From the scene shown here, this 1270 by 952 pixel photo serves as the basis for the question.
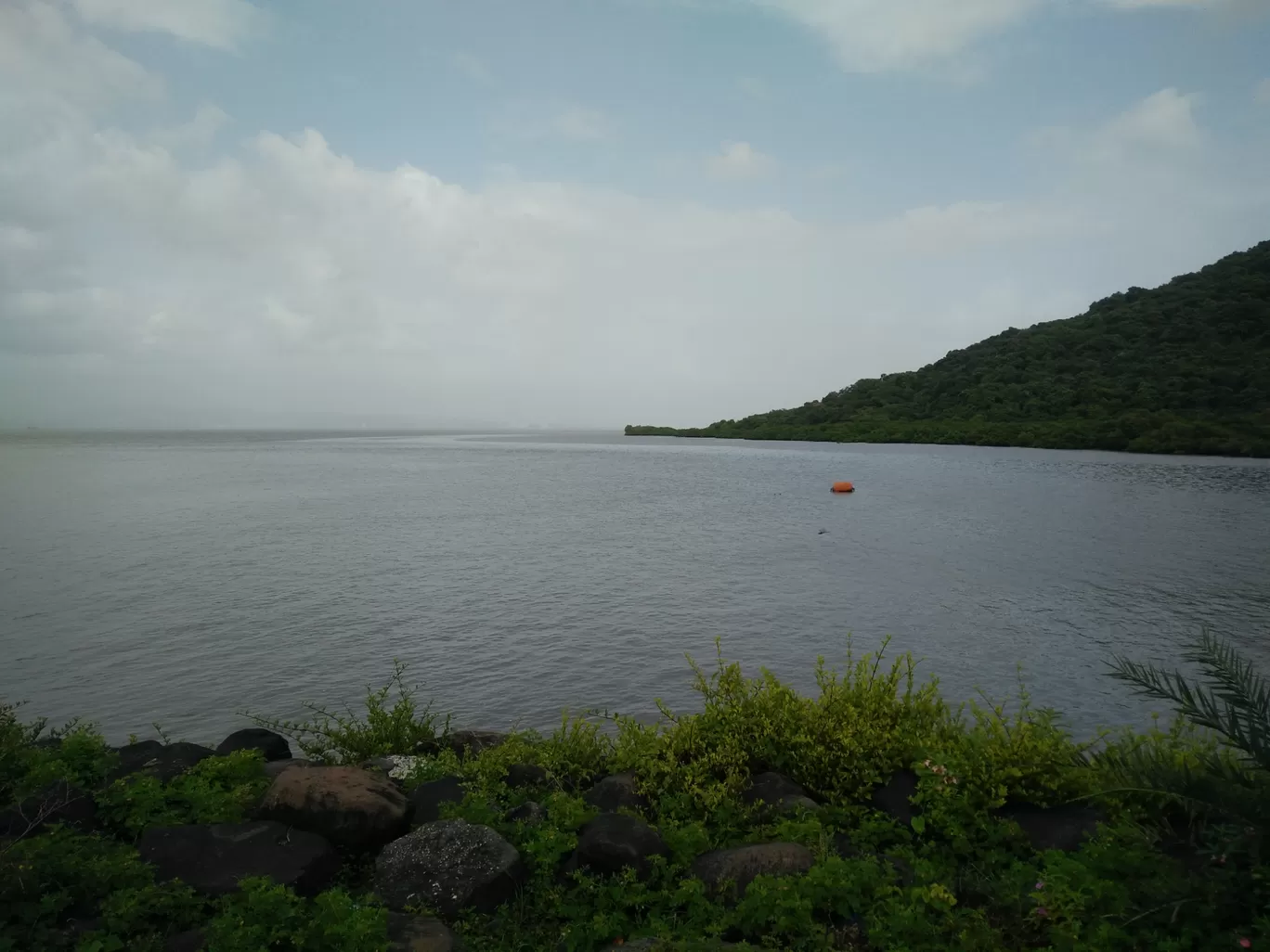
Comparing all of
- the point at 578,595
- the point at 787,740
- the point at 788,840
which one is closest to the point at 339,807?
the point at 788,840

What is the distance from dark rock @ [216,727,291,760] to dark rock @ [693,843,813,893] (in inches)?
217

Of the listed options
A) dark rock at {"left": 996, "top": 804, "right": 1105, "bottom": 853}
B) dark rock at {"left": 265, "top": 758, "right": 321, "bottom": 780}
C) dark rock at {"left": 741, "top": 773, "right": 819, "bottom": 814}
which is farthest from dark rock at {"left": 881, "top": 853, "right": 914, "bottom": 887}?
dark rock at {"left": 265, "top": 758, "right": 321, "bottom": 780}

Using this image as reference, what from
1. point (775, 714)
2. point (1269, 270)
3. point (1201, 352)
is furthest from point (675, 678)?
point (1269, 270)

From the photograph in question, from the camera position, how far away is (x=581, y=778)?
7547mm

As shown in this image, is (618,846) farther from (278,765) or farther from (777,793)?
(278,765)

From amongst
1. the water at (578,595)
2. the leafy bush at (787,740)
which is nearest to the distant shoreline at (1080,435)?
the water at (578,595)

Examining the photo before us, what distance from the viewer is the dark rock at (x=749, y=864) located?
557cm

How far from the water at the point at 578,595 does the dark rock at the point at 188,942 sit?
6160 millimetres

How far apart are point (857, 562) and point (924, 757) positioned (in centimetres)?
1728

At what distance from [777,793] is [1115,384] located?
10896 cm

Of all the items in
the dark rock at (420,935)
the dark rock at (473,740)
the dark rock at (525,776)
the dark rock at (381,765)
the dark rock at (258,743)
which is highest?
the dark rock at (420,935)

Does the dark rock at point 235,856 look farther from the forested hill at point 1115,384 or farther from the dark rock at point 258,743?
the forested hill at point 1115,384

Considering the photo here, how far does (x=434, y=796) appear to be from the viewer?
7.07m

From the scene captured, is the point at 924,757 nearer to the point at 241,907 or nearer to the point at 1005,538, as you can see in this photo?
the point at 241,907
